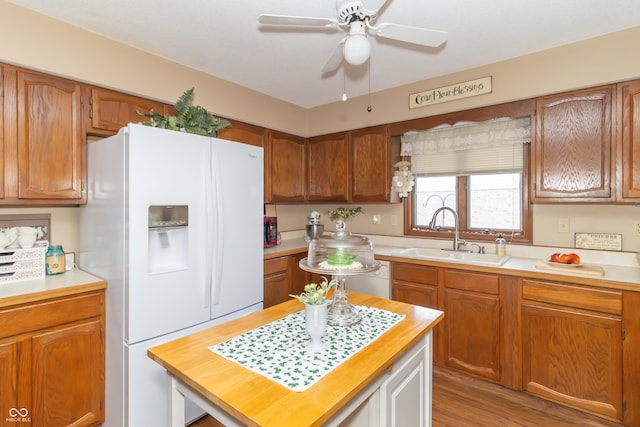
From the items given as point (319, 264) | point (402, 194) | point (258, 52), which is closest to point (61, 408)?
point (319, 264)

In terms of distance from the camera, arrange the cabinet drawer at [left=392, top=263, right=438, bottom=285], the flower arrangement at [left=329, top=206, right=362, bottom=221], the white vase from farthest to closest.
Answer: the flower arrangement at [left=329, top=206, right=362, bottom=221]
the cabinet drawer at [left=392, top=263, right=438, bottom=285]
the white vase

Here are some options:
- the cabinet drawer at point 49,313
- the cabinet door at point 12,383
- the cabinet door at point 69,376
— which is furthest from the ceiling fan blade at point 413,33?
the cabinet door at point 12,383

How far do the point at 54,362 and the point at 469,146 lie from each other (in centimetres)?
334

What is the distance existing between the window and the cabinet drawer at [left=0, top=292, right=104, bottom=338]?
2702mm

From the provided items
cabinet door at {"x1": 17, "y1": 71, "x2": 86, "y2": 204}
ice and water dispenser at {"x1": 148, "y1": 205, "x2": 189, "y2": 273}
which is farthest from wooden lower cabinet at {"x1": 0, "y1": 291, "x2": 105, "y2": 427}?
cabinet door at {"x1": 17, "y1": 71, "x2": 86, "y2": 204}

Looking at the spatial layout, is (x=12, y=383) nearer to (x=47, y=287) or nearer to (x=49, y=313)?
(x=49, y=313)

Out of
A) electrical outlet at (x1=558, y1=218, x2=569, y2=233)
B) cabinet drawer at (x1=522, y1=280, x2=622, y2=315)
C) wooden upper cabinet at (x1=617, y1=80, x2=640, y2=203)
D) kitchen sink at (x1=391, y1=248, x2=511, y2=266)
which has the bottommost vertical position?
cabinet drawer at (x1=522, y1=280, x2=622, y2=315)

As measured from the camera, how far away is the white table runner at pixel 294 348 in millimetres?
986

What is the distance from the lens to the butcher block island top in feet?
2.67

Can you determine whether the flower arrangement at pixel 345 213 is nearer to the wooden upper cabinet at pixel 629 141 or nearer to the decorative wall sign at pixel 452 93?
the decorative wall sign at pixel 452 93

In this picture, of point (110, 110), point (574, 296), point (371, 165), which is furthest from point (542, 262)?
point (110, 110)

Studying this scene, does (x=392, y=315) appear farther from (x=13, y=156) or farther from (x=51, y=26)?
(x=51, y=26)

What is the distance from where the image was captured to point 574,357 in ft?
6.61

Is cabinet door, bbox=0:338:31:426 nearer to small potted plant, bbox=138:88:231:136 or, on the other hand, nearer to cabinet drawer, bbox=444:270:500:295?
small potted plant, bbox=138:88:231:136
